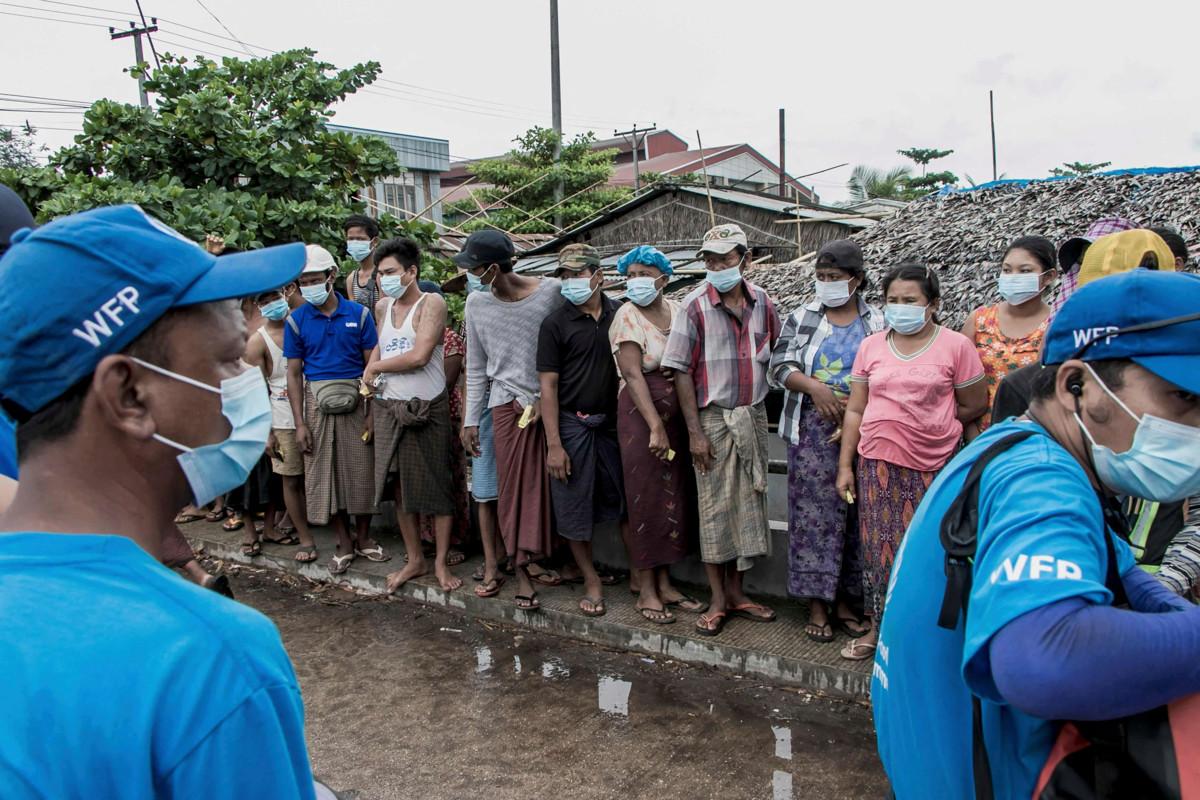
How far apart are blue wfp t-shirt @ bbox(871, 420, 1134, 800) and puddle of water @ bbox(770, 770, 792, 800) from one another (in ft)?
6.22

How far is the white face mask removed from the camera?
419cm

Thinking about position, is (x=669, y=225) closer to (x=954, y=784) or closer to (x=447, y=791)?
(x=447, y=791)

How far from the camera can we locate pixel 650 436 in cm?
455

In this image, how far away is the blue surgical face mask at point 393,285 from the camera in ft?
17.5

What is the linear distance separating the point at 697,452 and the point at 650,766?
1550 mm

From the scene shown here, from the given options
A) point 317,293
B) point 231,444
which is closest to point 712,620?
point 317,293

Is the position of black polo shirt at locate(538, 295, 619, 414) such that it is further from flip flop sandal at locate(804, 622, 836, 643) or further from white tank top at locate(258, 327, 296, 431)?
white tank top at locate(258, 327, 296, 431)

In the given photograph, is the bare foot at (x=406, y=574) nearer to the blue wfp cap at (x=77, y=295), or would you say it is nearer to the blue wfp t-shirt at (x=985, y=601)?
the blue wfp t-shirt at (x=985, y=601)

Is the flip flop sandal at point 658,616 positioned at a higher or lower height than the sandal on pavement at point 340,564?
lower

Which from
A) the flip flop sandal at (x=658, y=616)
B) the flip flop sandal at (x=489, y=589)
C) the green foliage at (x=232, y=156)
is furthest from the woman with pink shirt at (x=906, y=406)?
the green foliage at (x=232, y=156)

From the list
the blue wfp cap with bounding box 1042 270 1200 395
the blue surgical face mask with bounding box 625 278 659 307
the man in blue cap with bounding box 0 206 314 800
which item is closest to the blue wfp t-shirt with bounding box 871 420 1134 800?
the blue wfp cap with bounding box 1042 270 1200 395

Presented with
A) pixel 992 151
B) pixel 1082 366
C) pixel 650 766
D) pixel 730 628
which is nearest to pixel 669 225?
pixel 730 628

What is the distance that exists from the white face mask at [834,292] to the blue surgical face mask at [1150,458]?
2.83 metres

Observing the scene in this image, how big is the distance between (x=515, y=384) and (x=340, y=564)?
6.23ft
